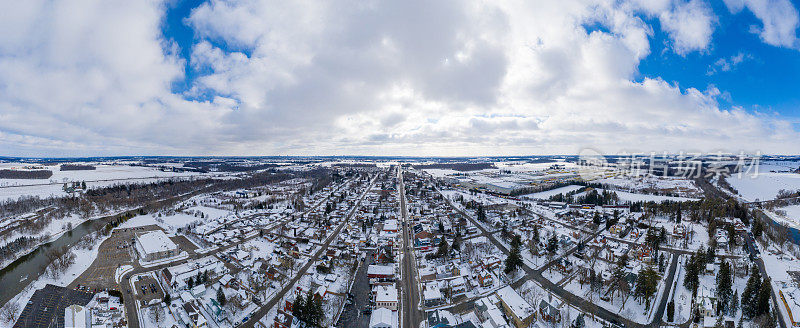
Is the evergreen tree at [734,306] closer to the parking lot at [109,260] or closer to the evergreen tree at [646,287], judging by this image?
the evergreen tree at [646,287]

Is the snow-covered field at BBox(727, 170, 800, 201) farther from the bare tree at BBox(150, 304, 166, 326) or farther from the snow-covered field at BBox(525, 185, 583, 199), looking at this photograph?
the bare tree at BBox(150, 304, 166, 326)

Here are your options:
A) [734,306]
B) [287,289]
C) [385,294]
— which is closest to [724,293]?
[734,306]

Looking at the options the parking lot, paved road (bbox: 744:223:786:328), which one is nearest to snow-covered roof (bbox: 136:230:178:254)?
the parking lot

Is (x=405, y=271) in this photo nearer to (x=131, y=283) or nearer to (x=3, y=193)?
(x=131, y=283)

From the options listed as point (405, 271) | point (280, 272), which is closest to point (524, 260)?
point (405, 271)

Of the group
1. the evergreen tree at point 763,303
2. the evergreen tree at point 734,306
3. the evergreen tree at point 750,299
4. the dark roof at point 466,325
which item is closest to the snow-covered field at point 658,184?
the evergreen tree at point 750,299

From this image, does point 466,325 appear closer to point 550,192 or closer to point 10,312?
point 10,312
